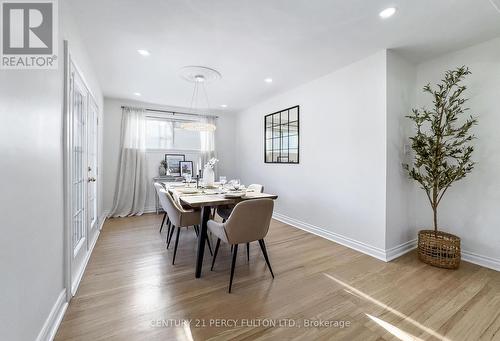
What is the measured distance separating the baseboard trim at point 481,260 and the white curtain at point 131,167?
5.37 metres

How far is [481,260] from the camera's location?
245 cm

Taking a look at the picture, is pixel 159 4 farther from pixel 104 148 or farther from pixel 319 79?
pixel 104 148

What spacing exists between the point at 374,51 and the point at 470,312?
273cm

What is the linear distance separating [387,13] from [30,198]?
300cm

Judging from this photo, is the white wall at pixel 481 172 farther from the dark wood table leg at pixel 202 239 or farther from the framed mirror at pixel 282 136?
the dark wood table leg at pixel 202 239

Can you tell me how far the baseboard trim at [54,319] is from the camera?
1.32m

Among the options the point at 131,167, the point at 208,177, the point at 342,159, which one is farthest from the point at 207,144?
the point at 342,159

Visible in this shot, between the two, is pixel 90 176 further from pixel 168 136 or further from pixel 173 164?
pixel 168 136

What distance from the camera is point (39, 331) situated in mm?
1264

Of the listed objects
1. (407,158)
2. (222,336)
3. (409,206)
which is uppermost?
(407,158)

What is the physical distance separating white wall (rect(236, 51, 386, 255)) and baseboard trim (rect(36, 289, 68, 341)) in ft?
10.1

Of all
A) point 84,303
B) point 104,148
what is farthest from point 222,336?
point 104,148

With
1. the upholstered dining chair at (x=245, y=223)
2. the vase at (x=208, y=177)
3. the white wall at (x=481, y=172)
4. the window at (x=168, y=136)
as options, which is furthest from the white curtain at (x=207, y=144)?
the white wall at (x=481, y=172)

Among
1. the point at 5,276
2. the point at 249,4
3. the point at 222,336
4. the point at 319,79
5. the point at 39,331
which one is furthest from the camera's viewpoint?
the point at 319,79
